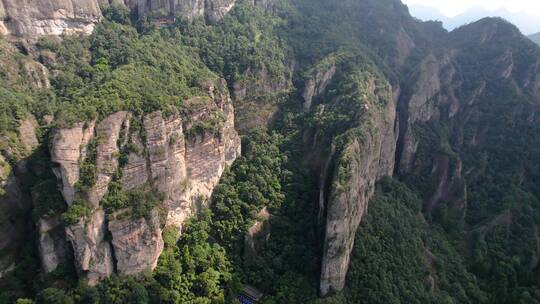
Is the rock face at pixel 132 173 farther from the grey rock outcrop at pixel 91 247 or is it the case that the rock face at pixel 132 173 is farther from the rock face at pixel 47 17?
the rock face at pixel 47 17

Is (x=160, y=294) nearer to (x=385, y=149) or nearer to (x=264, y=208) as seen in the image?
(x=264, y=208)

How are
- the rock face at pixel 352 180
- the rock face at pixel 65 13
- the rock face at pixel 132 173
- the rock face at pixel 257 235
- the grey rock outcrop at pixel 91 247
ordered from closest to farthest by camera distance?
the grey rock outcrop at pixel 91 247
the rock face at pixel 132 173
the rock face at pixel 352 180
the rock face at pixel 257 235
the rock face at pixel 65 13

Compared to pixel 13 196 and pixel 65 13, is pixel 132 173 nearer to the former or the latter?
pixel 13 196

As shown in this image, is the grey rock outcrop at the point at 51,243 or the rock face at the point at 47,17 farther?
the rock face at the point at 47,17

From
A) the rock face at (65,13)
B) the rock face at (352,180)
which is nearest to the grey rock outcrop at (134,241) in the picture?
the rock face at (352,180)

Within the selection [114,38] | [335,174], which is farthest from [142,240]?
[114,38]
